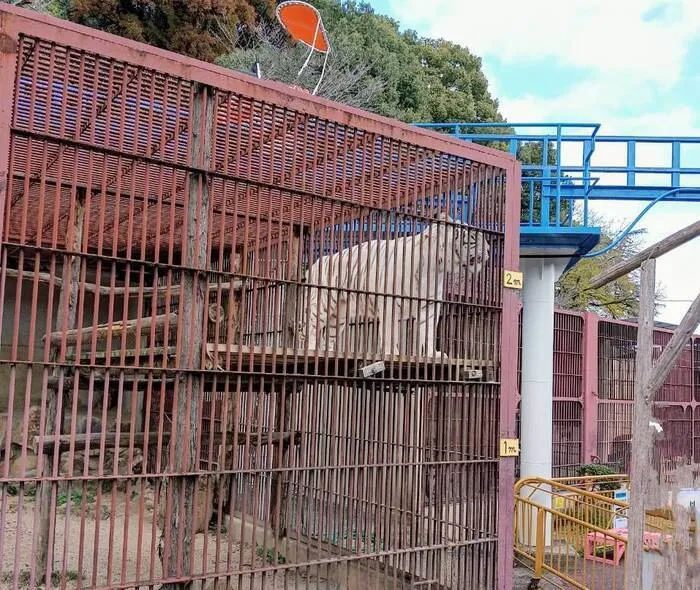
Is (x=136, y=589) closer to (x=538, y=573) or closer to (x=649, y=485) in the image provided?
(x=649, y=485)

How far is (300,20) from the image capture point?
819cm

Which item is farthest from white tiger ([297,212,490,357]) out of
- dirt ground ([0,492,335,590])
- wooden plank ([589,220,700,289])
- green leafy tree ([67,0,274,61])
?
green leafy tree ([67,0,274,61])

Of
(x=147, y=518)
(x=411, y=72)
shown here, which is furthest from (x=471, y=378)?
(x=411, y=72)

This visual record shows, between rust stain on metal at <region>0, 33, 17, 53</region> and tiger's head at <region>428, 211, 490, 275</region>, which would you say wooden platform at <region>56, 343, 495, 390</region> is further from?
rust stain on metal at <region>0, 33, 17, 53</region>

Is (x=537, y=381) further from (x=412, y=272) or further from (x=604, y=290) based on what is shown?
(x=604, y=290)

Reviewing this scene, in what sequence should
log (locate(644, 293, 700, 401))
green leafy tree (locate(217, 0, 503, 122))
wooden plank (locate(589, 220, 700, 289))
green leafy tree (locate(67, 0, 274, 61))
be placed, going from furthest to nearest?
1. green leafy tree (locate(217, 0, 503, 122))
2. green leafy tree (locate(67, 0, 274, 61))
3. wooden plank (locate(589, 220, 700, 289))
4. log (locate(644, 293, 700, 401))

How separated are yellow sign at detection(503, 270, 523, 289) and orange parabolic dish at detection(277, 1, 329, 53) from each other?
11.5 ft

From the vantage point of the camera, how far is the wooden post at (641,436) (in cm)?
454

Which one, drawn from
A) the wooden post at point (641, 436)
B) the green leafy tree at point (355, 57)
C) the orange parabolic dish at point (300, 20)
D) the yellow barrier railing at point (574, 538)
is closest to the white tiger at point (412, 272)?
the wooden post at point (641, 436)

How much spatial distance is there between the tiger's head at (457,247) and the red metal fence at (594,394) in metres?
7.25

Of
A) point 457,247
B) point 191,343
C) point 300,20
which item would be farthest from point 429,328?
point 300,20

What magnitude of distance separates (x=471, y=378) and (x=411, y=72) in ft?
62.6

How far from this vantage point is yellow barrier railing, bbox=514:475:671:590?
7.44 metres

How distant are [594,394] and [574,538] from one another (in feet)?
16.0
